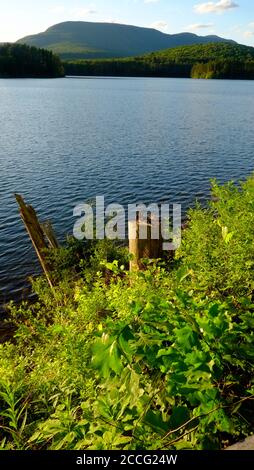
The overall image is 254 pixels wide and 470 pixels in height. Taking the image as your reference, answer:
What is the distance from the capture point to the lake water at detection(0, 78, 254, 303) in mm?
21641

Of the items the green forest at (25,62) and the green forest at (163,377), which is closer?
the green forest at (163,377)

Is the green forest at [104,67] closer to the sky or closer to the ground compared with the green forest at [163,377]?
closer to the sky

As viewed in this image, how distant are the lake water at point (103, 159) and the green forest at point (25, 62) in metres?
110

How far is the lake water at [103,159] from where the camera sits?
21.6m

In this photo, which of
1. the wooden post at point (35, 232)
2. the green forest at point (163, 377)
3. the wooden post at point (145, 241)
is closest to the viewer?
the green forest at point (163, 377)

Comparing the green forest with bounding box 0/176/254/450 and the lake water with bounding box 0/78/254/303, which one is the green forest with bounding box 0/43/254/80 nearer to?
the lake water with bounding box 0/78/254/303

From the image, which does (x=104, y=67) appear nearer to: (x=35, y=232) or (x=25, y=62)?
(x=25, y=62)

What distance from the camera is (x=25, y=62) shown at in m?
160

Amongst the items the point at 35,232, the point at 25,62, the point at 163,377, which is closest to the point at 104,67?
the point at 25,62

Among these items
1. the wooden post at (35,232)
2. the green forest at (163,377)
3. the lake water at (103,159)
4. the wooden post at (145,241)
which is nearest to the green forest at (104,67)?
the lake water at (103,159)

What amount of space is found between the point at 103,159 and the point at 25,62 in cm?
14996

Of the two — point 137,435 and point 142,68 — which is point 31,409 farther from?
point 142,68

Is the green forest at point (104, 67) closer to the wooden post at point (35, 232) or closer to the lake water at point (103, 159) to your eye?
the lake water at point (103, 159)

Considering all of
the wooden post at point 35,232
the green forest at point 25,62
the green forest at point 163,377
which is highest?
the green forest at point 25,62
